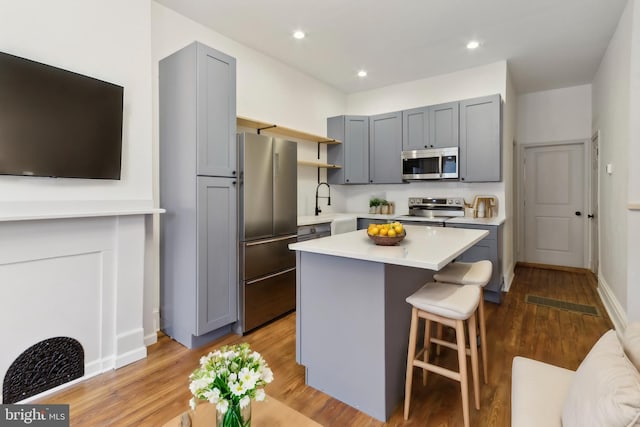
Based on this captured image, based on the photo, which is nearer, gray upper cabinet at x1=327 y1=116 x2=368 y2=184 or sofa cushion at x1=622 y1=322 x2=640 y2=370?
sofa cushion at x1=622 y1=322 x2=640 y2=370

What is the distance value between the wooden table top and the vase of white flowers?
0.62ft

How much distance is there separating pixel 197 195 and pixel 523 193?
5.33 meters

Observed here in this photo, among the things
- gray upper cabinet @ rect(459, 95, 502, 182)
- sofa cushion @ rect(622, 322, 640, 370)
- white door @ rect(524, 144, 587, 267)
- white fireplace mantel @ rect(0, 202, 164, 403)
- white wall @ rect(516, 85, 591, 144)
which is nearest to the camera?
sofa cushion @ rect(622, 322, 640, 370)

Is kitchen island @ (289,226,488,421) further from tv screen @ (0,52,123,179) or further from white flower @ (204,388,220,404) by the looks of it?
tv screen @ (0,52,123,179)

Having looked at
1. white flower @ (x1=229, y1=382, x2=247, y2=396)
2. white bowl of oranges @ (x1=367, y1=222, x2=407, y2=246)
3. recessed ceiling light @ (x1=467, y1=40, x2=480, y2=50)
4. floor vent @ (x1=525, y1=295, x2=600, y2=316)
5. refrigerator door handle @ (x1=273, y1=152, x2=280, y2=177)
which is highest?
recessed ceiling light @ (x1=467, y1=40, x2=480, y2=50)

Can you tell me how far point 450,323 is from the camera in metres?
1.76

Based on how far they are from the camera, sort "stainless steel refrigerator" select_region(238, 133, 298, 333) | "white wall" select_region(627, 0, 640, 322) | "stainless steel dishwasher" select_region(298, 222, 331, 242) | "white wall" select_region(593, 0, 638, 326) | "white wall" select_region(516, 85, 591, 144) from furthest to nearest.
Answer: "white wall" select_region(516, 85, 591, 144) < "stainless steel dishwasher" select_region(298, 222, 331, 242) < "stainless steel refrigerator" select_region(238, 133, 298, 333) < "white wall" select_region(593, 0, 638, 326) < "white wall" select_region(627, 0, 640, 322)

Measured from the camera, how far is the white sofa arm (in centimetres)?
110

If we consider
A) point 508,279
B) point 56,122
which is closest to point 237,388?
point 56,122

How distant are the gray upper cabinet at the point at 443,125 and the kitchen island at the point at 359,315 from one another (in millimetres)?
2400

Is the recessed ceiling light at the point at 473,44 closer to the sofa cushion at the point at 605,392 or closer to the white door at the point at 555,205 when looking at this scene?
the white door at the point at 555,205

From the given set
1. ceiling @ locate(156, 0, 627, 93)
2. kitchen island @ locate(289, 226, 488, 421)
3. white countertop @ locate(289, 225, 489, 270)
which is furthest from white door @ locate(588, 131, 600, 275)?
kitchen island @ locate(289, 226, 488, 421)

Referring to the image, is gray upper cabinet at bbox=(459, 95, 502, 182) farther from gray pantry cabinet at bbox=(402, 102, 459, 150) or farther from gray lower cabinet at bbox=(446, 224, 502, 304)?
gray lower cabinet at bbox=(446, 224, 502, 304)

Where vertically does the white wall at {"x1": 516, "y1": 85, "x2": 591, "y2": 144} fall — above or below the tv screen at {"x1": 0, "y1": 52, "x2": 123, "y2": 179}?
above
